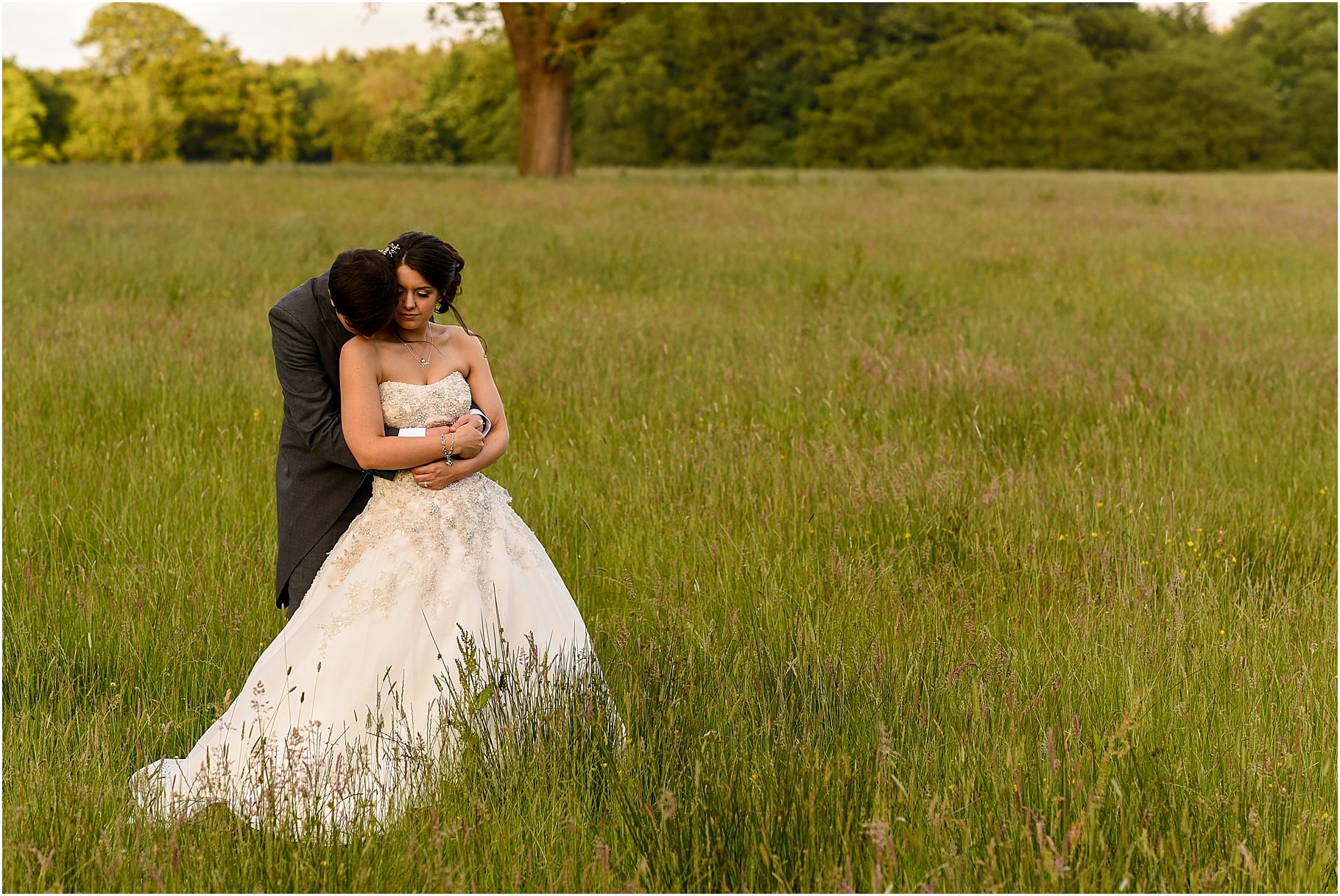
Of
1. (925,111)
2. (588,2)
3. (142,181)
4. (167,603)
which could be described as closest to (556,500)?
(167,603)

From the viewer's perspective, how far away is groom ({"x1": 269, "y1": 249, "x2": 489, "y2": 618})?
3.52 metres

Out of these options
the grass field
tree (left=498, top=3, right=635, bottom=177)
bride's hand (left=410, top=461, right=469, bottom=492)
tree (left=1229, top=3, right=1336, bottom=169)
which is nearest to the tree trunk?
tree (left=498, top=3, right=635, bottom=177)

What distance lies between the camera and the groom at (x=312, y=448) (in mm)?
3516

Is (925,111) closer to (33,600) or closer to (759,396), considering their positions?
(759,396)

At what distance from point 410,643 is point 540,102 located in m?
30.4

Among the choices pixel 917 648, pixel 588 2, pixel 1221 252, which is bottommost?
pixel 917 648

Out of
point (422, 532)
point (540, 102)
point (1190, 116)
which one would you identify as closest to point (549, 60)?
point (540, 102)

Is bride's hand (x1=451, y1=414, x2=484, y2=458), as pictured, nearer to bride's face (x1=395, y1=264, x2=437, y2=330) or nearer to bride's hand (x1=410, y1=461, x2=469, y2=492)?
bride's hand (x1=410, y1=461, x2=469, y2=492)

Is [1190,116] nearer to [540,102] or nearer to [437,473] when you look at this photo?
[540,102]

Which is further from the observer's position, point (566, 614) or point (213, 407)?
point (213, 407)

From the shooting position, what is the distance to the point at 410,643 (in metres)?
3.37

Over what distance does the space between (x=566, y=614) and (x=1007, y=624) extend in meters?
1.58

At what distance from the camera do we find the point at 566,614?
3.50 metres

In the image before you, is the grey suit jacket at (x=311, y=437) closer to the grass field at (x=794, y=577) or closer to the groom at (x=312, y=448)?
the groom at (x=312, y=448)
